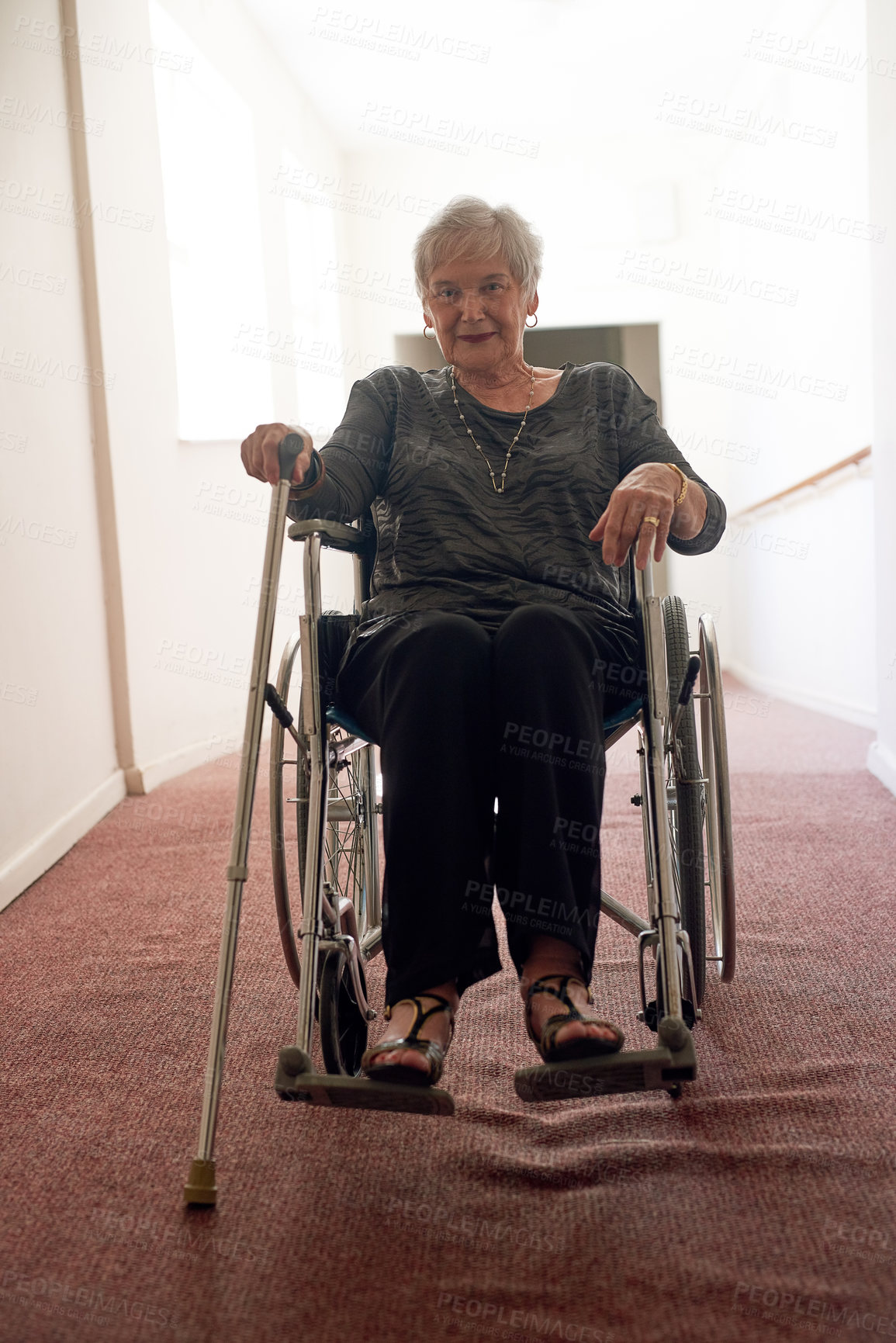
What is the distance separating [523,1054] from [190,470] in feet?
8.61

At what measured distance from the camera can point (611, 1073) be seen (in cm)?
104

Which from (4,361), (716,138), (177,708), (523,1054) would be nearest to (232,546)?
(177,708)

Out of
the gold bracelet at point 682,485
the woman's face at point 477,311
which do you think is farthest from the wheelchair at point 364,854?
the woman's face at point 477,311

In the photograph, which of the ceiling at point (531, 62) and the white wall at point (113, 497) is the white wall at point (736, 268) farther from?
the white wall at point (113, 497)

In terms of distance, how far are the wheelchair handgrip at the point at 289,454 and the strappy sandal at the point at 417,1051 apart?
1.87ft

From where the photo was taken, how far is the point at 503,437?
5.00 feet

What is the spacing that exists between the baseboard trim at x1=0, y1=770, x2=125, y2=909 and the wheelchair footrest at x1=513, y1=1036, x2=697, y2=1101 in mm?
1439

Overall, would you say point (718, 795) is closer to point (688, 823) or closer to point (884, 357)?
point (688, 823)

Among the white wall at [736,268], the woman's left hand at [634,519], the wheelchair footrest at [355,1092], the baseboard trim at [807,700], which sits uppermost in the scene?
the white wall at [736,268]

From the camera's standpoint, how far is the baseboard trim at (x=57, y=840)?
87.0 inches

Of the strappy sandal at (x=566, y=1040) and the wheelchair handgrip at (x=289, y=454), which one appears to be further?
→ the wheelchair handgrip at (x=289, y=454)

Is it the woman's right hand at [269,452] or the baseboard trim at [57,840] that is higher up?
the woman's right hand at [269,452]

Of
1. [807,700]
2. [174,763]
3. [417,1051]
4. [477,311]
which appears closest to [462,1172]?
[417,1051]

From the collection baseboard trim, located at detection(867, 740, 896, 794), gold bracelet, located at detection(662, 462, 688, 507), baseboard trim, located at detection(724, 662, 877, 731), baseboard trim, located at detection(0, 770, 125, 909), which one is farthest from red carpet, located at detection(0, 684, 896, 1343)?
baseboard trim, located at detection(724, 662, 877, 731)
